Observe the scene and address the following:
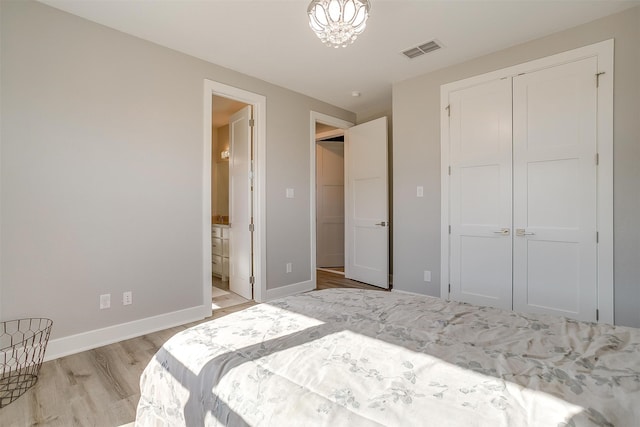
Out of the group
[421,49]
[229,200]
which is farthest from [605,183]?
[229,200]

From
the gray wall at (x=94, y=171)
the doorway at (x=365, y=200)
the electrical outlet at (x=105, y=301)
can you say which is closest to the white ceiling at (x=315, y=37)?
the gray wall at (x=94, y=171)

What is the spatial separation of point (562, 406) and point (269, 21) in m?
2.83

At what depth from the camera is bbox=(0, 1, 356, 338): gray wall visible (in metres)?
2.13

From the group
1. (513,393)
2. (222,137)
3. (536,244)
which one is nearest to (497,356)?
(513,393)

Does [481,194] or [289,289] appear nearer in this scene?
[481,194]

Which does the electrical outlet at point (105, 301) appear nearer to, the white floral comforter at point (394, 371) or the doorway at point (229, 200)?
the doorway at point (229, 200)

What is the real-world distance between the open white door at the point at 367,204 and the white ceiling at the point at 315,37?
1071mm

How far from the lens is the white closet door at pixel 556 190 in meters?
2.54

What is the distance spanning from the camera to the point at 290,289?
3.87m

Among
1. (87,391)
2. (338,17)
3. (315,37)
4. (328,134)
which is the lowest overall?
(87,391)

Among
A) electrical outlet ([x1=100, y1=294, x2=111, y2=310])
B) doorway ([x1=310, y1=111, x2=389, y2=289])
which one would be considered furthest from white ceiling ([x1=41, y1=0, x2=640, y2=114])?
electrical outlet ([x1=100, y1=294, x2=111, y2=310])

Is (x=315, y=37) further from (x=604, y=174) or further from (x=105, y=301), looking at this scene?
(x=105, y=301)

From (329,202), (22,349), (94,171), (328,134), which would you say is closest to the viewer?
(22,349)

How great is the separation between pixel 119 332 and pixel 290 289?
1852mm
